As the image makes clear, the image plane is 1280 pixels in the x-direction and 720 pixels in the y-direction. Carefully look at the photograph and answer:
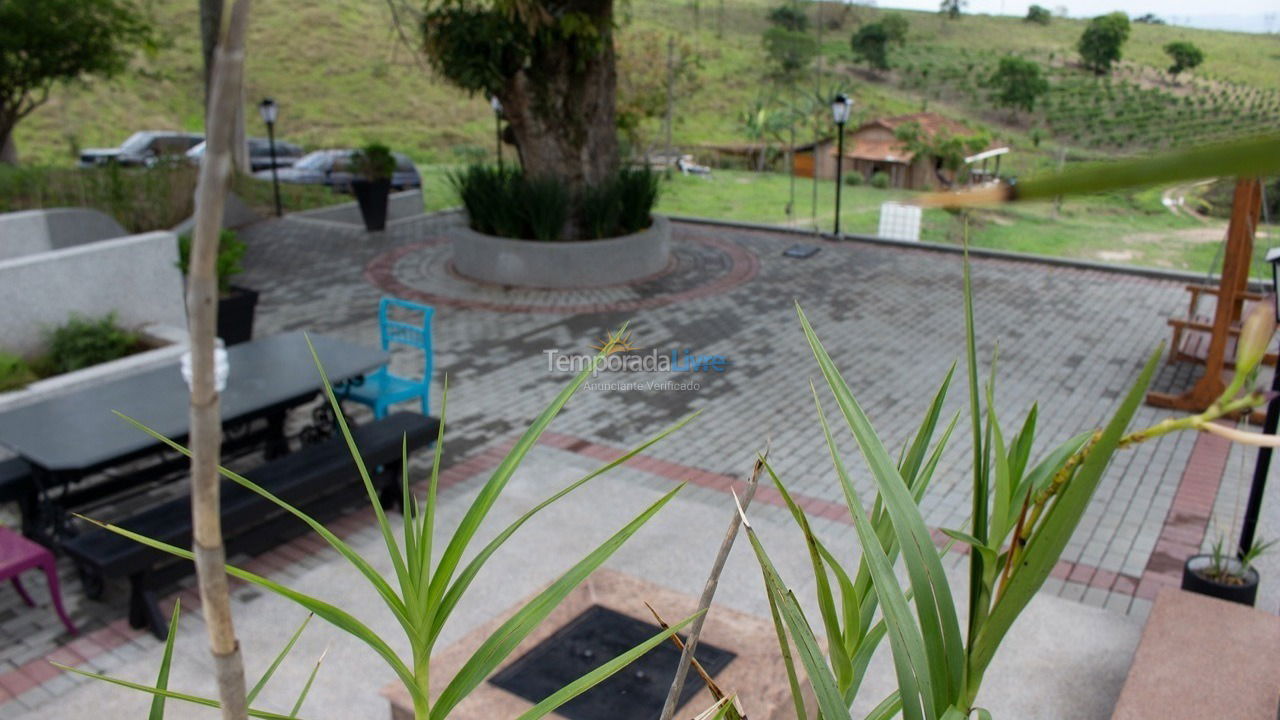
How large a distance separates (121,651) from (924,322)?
7867 millimetres

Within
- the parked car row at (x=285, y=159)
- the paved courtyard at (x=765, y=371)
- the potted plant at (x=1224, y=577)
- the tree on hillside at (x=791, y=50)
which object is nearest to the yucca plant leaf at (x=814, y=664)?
the paved courtyard at (x=765, y=371)

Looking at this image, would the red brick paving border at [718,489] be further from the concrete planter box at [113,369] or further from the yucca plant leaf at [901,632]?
the yucca plant leaf at [901,632]

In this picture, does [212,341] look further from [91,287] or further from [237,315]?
[237,315]

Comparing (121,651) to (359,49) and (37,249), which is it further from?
(359,49)

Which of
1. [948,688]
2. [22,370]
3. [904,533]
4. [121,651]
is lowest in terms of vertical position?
[121,651]

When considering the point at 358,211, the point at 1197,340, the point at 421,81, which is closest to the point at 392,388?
the point at 1197,340

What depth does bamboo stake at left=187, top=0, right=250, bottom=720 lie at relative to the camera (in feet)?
1.92

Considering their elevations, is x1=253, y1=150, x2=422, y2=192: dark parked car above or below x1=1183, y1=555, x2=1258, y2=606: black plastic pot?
above

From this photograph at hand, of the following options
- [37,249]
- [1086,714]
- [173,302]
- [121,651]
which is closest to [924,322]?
[1086,714]

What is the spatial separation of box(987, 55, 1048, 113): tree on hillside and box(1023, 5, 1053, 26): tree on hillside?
27.4 feet

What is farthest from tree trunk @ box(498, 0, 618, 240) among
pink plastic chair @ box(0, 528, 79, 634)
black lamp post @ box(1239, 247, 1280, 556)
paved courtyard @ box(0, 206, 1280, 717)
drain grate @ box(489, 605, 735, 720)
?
drain grate @ box(489, 605, 735, 720)

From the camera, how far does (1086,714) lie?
13.8 feet

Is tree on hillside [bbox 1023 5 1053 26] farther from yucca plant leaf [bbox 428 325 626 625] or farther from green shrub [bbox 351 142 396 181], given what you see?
yucca plant leaf [bbox 428 325 626 625]

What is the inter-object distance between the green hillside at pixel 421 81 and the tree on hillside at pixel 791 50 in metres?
1.13
